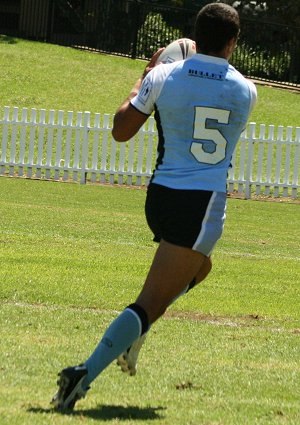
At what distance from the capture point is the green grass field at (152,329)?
5.54 m

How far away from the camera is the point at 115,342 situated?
17.2ft

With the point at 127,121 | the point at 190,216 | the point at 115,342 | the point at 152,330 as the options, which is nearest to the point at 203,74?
the point at 127,121

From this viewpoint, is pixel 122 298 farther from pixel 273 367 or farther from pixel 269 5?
pixel 269 5

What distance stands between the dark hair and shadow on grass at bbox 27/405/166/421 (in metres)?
1.78

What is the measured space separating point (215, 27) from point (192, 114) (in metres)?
0.43

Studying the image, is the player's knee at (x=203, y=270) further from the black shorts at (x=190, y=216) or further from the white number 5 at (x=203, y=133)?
the white number 5 at (x=203, y=133)

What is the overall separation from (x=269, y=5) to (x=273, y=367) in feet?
109

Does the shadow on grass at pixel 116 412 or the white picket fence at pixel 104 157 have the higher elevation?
Result: the shadow on grass at pixel 116 412

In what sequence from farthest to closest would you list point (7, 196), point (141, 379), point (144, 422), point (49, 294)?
point (7, 196) → point (49, 294) → point (141, 379) → point (144, 422)

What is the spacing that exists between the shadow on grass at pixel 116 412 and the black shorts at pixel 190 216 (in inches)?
32.4

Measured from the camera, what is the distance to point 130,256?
11648 millimetres

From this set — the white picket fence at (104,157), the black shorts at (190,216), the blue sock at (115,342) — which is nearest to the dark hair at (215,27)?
the black shorts at (190,216)

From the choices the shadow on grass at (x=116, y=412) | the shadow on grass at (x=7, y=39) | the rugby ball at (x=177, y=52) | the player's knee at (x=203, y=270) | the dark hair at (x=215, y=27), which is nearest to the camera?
the shadow on grass at (x=116, y=412)

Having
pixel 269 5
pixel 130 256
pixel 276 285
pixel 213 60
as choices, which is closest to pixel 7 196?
pixel 130 256
